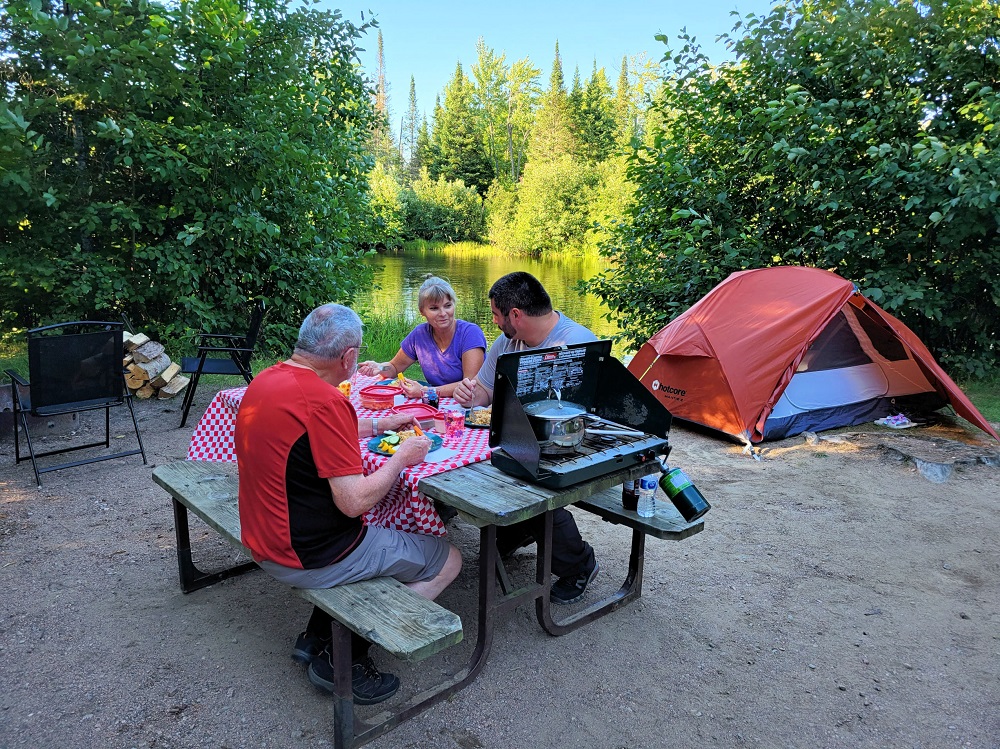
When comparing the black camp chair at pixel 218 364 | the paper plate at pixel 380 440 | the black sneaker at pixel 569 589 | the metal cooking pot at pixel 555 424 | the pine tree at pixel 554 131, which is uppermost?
the pine tree at pixel 554 131


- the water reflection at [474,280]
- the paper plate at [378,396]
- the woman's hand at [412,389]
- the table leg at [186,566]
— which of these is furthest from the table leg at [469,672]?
the water reflection at [474,280]

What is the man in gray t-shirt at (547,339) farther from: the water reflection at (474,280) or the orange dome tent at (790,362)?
the water reflection at (474,280)

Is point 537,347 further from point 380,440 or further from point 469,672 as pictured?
point 469,672

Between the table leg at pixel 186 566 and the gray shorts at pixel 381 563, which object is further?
the table leg at pixel 186 566

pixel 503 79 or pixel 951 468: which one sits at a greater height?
pixel 503 79

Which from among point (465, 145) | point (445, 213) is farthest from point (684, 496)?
point (465, 145)

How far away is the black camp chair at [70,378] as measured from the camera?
4164 millimetres

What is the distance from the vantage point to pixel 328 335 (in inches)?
80.3

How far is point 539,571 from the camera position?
2510mm

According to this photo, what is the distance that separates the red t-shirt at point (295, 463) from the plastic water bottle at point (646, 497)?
3.74 feet

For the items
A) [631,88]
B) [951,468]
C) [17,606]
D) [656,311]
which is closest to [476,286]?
[656,311]

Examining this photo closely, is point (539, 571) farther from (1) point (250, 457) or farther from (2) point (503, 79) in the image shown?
(2) point (503, 79)

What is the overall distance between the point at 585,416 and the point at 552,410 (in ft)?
0.78

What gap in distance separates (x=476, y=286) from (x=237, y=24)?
41.2ft
